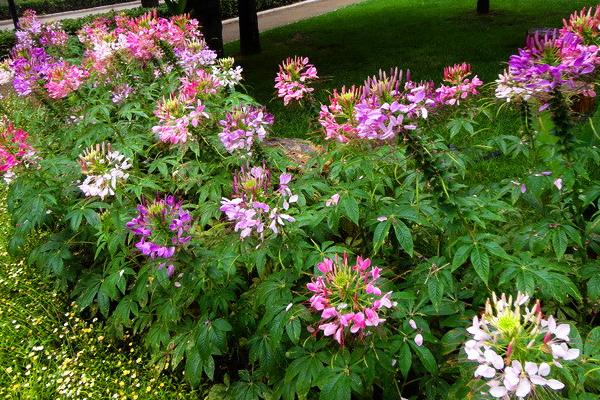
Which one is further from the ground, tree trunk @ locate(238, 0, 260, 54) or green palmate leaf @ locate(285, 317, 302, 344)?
tree trunk @ locate(238, 0, 260, 54)

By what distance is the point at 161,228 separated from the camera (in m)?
2.06

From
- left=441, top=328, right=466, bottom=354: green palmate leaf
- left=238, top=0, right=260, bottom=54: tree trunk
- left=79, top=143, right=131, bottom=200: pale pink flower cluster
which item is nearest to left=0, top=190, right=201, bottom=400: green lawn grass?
left=79, top=143, right=131, bottom=200: pale pink flower cluster

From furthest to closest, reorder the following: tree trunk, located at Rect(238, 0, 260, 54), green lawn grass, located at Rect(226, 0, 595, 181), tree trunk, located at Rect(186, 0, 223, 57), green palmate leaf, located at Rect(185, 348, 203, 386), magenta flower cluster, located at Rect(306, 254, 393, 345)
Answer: tree trunk, located at Rect(238, 0, 260, 54)
green lawn grass, located at Rect(226, 0, 595, 181)
tree trunk, located at Rect(186, 0, 223, 57)
green palmate leaf, located at Rect(185, 348, 203, 386)
magenta flower cluster, located at Rect(306, 254, 393, 345)

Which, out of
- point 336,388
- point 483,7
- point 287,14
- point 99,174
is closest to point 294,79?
point 99,174

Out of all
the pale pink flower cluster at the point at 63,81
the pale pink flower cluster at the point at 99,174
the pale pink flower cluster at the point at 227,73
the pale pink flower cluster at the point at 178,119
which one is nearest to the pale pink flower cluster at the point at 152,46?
the pale pink flower cluster at the point at 227,73

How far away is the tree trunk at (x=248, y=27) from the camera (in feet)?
33.8

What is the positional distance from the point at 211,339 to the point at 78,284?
1.33 metres

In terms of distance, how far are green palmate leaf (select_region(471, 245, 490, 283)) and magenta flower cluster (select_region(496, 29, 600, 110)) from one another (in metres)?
0.55

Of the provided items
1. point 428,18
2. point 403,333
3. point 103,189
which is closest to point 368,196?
point 403,333

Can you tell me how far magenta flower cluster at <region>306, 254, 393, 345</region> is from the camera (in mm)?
1556

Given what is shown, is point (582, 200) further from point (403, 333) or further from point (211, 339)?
point (211, 339)

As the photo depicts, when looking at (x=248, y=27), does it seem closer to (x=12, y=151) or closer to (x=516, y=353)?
(x=12, y=151)

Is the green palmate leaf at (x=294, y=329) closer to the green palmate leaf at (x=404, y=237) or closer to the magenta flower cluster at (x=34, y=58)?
the green palmate leaf at (x=404, y=237)

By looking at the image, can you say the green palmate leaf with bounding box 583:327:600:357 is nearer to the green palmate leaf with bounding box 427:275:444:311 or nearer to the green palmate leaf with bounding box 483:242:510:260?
the green palmate leaf with bounding box 483:242:510:260
